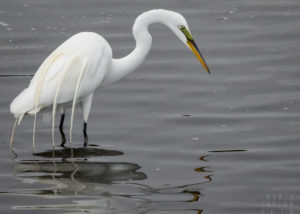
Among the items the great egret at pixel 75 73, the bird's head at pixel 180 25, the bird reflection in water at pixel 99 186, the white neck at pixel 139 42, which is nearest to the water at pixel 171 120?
the bird reflection in water at pixel 99 186

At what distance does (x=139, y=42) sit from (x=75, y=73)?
751 millimetres

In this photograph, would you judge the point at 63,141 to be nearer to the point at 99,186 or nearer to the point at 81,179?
the point at 81,179

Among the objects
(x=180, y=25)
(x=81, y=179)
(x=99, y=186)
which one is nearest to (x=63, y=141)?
(x=81, y=179)

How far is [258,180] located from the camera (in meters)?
6.10

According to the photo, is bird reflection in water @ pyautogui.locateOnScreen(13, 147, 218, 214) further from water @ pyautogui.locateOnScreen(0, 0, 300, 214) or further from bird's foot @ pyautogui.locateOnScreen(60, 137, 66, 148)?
bird's foot @ pyautogui.locateOnScreen(60, 137, 66, 148)

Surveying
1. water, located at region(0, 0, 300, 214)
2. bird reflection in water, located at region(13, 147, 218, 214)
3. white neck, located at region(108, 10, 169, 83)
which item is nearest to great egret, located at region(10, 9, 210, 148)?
white neck, located at region(108, 10, 169, 83)

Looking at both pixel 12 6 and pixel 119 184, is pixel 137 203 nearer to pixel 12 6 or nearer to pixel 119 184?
pixel 119 184

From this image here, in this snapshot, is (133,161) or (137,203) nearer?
(137,203)

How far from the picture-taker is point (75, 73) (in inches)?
281

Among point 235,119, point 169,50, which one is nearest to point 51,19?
point 169,50

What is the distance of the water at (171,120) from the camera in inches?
231

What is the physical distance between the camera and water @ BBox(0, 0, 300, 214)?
5863mm

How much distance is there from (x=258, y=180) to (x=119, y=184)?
1090mm

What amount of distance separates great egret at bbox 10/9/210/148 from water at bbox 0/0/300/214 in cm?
34
